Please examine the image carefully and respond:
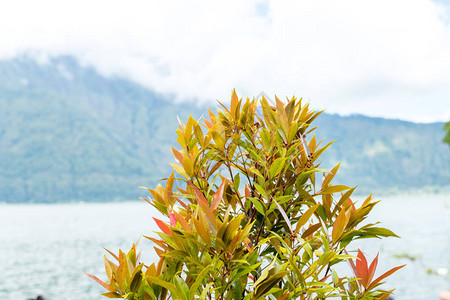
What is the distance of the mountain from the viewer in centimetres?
11619

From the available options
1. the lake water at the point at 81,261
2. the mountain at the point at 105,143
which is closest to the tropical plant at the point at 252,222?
the lake water at the point at 81,261

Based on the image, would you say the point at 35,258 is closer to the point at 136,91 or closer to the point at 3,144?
the point at 3,144

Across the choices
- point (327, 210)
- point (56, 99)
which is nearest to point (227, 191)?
point (327, 210)

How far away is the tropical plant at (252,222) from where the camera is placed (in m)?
0.91

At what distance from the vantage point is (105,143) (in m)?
132

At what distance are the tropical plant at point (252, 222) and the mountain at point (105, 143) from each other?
105103 mm

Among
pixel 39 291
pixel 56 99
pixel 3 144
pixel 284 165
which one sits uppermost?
pixel 56 99

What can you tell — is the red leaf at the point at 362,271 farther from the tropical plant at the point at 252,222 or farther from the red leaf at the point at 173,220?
the red leaf at the point at 173,220

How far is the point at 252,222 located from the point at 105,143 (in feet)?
448

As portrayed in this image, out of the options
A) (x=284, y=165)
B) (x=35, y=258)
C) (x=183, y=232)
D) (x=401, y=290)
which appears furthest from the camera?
(x=35, y=258)

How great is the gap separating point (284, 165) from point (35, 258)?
125ft

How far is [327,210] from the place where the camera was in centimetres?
119

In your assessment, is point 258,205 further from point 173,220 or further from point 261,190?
point 173,220

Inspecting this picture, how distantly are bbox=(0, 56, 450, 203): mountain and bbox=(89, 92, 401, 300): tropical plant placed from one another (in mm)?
105103
